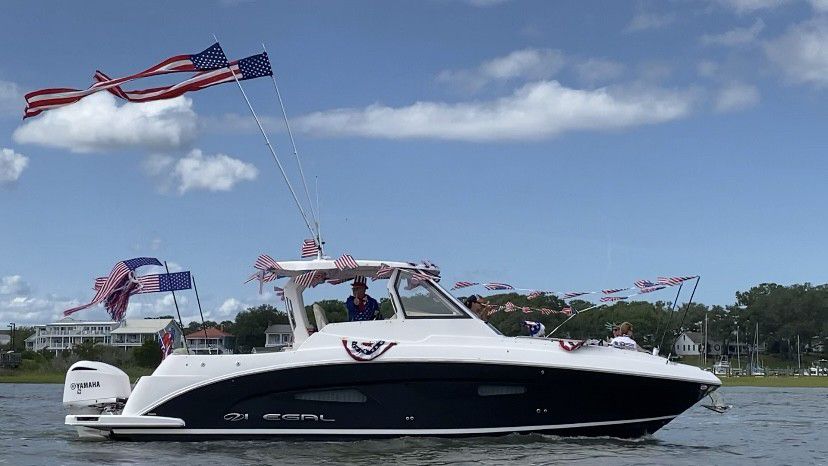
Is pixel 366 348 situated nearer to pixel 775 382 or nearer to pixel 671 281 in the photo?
pixel 671 281

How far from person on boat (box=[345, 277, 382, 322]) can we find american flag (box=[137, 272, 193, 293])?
2.47 meters

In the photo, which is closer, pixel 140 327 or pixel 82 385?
pixel 82 385

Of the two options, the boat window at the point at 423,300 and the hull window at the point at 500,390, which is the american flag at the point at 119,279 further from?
the hull window at the point at 500,390

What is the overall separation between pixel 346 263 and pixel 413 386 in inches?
80.1

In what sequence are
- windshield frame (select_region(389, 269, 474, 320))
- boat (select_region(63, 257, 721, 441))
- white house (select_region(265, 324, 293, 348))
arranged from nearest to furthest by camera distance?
1. boat (select_region(63, 257, 721, 441))
2. windshield frame (select_region(389, 269, 474, 320))
3. white house (select_region(265, 324, 293, 348))

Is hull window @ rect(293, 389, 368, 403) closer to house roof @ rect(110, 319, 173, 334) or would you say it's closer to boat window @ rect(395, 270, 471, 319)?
boat window @ rect(395, 270, 471, 319)

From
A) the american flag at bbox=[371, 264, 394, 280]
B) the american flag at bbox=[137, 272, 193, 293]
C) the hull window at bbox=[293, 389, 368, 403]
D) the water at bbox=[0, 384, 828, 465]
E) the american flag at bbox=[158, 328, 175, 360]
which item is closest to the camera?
the water at bbox=[0, 384, 828, 465]

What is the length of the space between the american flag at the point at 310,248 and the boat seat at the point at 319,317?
2.76 ft

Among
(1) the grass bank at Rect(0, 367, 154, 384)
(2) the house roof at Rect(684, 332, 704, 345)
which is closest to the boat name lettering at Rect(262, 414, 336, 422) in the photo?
(1) the grass bank at Rect(0, 367, 154, 384)

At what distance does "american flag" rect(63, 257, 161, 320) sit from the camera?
51.2 feet

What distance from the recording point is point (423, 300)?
48.4 ft

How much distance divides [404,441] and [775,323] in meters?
103

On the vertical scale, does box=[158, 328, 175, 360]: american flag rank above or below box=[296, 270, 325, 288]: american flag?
below

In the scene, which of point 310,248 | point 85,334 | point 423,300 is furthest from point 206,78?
point 85,334
